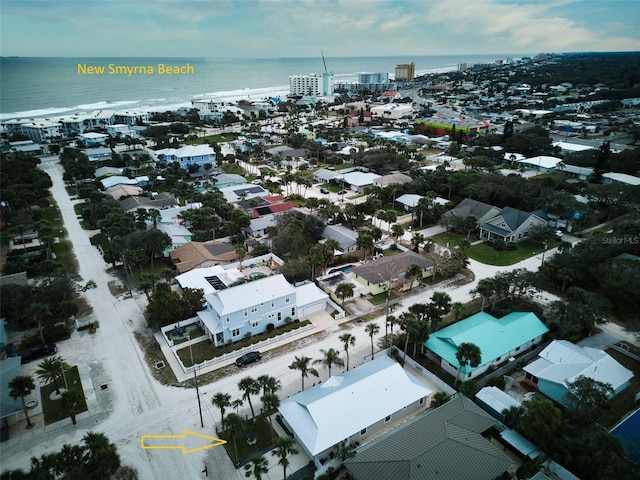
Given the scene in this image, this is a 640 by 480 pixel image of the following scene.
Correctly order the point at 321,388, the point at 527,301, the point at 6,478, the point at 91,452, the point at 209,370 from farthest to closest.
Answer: the point at 527,301, the point at 209,370, the point at 321,388, the point at 91,452, the point at 6,478

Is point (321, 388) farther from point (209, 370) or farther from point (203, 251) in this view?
point (203, 251)

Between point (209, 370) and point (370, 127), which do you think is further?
point (370, 127)

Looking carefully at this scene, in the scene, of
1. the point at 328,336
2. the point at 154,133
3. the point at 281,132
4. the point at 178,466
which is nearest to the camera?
the point at 178,466

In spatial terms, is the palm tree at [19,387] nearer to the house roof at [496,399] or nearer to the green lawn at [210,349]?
the green lawn at [210,349]

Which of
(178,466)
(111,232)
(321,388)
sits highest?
(111,232)

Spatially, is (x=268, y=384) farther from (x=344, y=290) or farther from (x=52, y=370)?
(x=344, y=290)

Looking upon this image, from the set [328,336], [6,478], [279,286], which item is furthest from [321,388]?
[6,478]

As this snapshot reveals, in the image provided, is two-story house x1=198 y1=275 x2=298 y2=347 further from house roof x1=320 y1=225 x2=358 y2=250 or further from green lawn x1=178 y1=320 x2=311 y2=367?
house roof x1=320 y1=225 x2=358 y2=250

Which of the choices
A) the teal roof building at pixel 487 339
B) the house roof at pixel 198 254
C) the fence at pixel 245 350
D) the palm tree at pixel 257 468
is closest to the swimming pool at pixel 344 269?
the fence at pixel 245 350

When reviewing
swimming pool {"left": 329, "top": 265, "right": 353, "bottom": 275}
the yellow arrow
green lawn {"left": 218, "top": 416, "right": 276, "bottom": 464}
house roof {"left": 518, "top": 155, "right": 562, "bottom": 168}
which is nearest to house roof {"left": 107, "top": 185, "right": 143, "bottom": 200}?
swimming pool {"left": 329, "top": 265, "right": 353, "bottom": 275}
